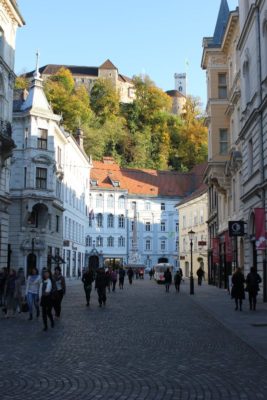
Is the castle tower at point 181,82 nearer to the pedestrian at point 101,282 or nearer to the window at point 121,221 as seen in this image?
the window at point 121,221

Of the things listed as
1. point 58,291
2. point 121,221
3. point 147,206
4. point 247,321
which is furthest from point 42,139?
point 147,206

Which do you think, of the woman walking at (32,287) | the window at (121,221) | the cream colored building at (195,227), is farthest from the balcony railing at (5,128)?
the window at (121,221)

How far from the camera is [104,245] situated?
81.1m

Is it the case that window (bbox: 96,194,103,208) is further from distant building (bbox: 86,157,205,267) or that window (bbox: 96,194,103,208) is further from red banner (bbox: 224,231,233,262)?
red banner (bbox: 224,231,233,262)

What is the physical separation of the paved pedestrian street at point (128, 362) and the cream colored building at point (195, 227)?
4498 cm

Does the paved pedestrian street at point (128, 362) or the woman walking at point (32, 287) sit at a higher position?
the woman walking at point (32, 287)

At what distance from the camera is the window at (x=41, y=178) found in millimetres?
44281

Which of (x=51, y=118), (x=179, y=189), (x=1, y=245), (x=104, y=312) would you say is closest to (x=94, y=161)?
(x=179, y=189)

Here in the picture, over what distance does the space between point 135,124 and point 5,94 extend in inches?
3311

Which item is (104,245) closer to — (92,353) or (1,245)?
(1,245)

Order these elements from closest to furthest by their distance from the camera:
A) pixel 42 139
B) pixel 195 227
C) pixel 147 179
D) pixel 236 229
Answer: pixel 236 229
pixel 42 139
pixel 195 227
pixel 147 179

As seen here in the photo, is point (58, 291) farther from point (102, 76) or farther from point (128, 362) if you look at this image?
point (102, 76)

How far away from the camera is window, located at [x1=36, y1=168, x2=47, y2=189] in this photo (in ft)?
145

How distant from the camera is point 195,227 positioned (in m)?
65.6
